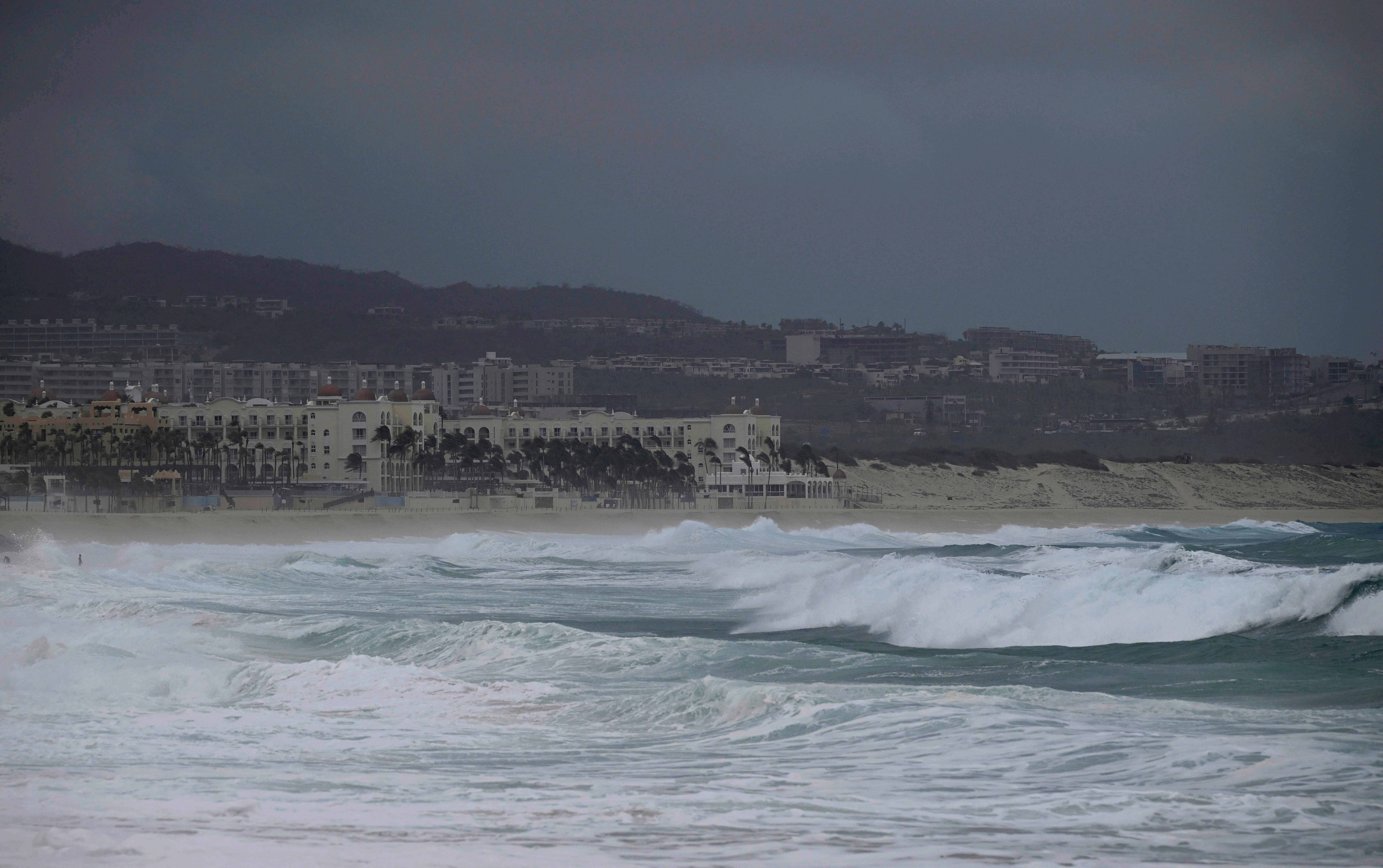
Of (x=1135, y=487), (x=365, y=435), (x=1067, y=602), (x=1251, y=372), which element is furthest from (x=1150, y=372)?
(x=1067, y=602)

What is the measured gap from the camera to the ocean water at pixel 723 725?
10359mm

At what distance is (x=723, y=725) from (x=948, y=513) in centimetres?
6265

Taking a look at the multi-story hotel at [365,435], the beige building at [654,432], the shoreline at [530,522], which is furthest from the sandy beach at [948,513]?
the multi-story hotel at [365,435]

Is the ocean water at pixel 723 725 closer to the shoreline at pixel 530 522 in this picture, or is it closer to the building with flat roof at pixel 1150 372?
the shoreline at pixel 530 522

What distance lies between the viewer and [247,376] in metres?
153

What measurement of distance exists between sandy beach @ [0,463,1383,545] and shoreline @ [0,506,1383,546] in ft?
0.36

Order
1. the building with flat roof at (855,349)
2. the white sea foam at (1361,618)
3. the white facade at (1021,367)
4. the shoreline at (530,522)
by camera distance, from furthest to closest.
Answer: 1. the building with flat roof at (855,349)
2. the white facade at (1021,367)
3. the shoreline at (530,522)
4. the white sea foam at (1361,618)

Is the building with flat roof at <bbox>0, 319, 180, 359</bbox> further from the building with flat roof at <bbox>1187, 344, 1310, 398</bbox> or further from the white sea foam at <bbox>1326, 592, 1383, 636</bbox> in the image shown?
the white sea foam at <bbox>1326, 592, 1383, 636</bbox>

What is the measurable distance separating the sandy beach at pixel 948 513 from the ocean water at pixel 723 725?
28157mm

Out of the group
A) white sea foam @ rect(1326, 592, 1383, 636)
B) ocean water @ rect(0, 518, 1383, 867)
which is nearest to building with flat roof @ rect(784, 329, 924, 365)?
ocean water @ rect(0, 518, 1383, 867)

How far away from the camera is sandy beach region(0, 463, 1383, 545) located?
5572 centimetres

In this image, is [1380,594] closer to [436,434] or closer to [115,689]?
[115,689]

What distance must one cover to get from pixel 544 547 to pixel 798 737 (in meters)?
35.9

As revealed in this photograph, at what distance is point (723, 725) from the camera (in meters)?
14.5
